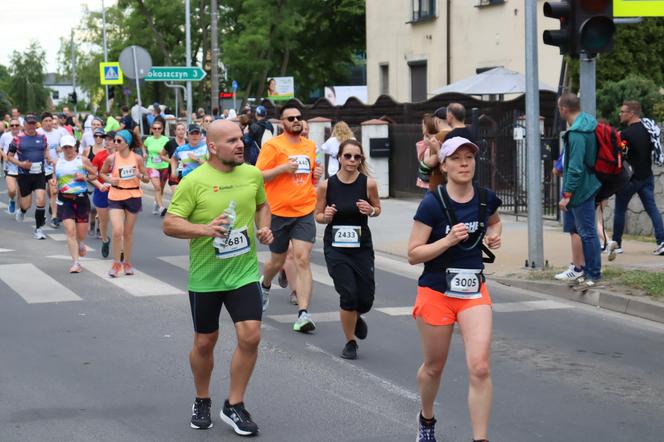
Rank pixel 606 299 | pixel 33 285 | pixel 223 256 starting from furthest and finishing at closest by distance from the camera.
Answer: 1. pixel 33 285
2. pixel 606 299
3. pixel 223 256

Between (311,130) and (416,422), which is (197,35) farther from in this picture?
(416,422)

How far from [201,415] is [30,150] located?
499 inches

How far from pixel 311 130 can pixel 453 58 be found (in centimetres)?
941

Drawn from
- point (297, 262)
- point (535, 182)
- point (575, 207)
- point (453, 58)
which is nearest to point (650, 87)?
point (535, 182)

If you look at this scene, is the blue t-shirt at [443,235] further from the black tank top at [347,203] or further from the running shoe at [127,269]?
the running shoe at [127,269]

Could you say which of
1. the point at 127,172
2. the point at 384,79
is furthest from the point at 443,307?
the point at 384,79

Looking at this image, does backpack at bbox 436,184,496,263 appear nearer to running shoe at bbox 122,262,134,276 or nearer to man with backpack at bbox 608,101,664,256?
running shoe at bbox 122,262,134,276

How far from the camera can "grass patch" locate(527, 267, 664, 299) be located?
11.2 meters

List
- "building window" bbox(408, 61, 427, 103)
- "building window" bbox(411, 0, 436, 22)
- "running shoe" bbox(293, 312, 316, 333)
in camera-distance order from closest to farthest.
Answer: "running shoe" bbox(293, 312, 316, 333) < "building window" bbox(411, 0, 436, 22) < "building window" bbox(408, 61, 427, 103)

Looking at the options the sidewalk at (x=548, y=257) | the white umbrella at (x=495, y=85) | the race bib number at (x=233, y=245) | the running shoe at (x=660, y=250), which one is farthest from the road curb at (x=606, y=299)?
the white umbrella at (x=495, y=85)

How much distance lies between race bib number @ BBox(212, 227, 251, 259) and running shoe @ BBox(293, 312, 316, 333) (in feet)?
10.3

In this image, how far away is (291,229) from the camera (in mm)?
10227

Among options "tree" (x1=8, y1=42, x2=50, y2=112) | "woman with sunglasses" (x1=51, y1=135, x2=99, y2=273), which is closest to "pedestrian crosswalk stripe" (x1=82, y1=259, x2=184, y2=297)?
"woman with sunglasses" (x1=51, y1=135, x2=99, y2=273)

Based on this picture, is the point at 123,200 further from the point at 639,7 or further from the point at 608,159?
the point at 639,7
